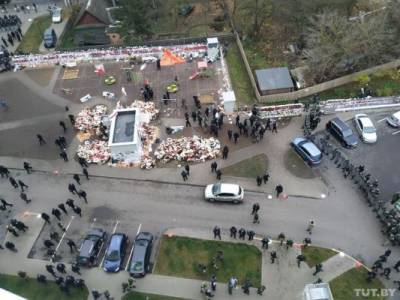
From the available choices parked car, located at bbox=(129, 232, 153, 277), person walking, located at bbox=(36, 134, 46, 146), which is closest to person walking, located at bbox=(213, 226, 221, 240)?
parked car, located at bbox=(129, 232, 153, 277)

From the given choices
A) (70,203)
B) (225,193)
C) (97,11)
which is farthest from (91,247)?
(97,11)

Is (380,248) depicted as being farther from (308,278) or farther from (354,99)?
(354,99)

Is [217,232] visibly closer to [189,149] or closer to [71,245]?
[189,149]

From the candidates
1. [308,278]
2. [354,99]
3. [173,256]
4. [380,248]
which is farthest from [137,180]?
[354,99]

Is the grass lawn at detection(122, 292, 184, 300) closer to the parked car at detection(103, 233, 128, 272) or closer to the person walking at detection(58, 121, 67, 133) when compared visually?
the parked car at detection(103, 233, 128, 272)

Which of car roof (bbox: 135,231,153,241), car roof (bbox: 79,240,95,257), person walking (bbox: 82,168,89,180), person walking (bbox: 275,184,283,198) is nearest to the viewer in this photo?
car roof (bbox: 79,240,95,257)

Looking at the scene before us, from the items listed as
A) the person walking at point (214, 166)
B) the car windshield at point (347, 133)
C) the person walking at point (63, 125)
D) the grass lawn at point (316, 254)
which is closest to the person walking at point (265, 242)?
the grass lawn at point (316, 254)

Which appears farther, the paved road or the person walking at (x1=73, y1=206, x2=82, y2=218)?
the person walking at (x1=73, y1=206, x2=82, y2=218)
